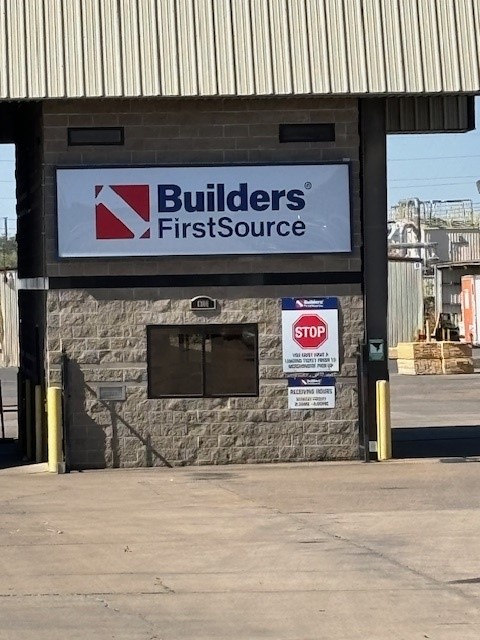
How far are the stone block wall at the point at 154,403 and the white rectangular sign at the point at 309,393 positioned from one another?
0.34 ft

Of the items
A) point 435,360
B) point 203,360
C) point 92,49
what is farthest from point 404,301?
point 92,49

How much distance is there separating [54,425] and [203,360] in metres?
2.40

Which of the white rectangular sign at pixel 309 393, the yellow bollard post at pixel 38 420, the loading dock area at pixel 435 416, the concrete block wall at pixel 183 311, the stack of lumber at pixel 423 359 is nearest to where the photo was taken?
the concrete block wall at pixel 183 311

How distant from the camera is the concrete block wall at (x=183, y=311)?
2020 centimetres

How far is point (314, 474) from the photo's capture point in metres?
19.1

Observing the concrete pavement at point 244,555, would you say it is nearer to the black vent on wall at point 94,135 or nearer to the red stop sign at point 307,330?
the red stop sign at point 307,330

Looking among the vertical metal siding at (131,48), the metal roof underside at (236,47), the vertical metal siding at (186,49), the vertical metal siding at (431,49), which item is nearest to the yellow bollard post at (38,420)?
the metal roof underside at (236,47)

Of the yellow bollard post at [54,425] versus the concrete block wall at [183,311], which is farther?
the concrete block wall at [183,311]

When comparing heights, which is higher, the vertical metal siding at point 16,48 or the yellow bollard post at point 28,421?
the vertical metal siding at point 16,48

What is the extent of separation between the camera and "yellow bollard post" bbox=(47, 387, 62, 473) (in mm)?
19859

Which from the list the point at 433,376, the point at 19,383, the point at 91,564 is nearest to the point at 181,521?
the point at 91,564

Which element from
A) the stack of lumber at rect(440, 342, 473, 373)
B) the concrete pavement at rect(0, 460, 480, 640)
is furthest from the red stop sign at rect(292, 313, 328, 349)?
the stack of lumber at rect(440, 342, 473, 373)

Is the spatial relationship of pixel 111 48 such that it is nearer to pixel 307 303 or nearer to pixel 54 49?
pixel 54 49

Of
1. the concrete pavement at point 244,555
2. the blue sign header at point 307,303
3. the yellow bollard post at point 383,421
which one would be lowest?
the concrete pavement at point 244,555
